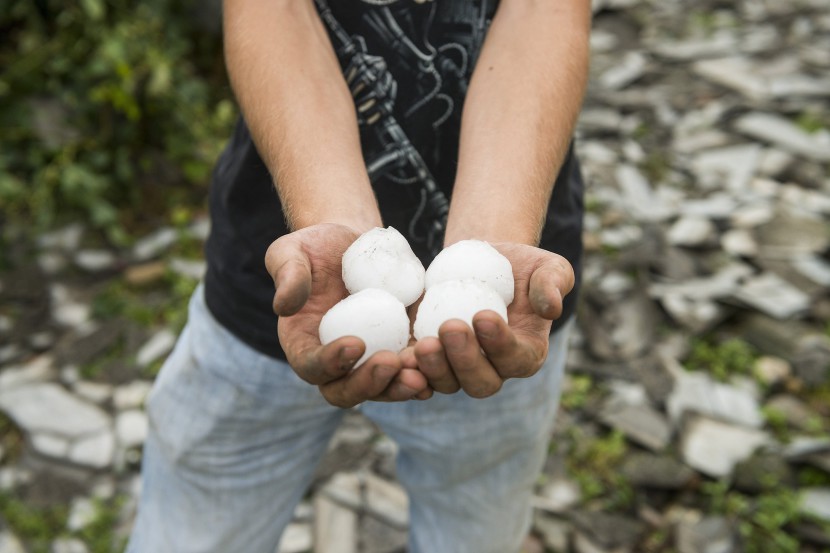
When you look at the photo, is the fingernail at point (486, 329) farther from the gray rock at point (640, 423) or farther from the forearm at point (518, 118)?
the gray rock at point (640, 423)

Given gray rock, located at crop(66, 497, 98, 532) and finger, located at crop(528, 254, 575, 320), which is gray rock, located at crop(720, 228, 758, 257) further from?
gray rock, located at crop(66, 497, 98, 532)

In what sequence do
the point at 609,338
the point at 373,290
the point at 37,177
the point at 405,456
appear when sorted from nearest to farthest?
the point at 373,290, the point at 405,456, the point at 609,338, the point at 37,177

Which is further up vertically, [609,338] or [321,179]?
[321,179]

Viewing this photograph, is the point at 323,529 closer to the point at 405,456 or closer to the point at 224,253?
the point at 405,456

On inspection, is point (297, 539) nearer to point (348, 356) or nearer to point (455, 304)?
point (455, 304)

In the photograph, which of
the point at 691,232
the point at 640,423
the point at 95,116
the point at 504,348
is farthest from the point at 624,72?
the point at 504,348

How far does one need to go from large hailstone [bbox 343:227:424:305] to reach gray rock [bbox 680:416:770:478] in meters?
1.61

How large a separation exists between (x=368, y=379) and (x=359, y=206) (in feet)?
1.34

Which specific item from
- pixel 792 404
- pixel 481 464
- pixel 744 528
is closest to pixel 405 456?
pixel 481 464

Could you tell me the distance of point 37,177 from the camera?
3514 millimetres

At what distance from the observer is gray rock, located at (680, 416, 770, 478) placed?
2641mm

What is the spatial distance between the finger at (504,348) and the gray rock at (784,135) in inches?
135

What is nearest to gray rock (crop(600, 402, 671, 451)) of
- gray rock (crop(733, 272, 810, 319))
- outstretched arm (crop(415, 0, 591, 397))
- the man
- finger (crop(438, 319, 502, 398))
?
gray rock (crop(733, 272, 810, 319))

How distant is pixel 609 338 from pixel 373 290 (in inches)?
78.5
